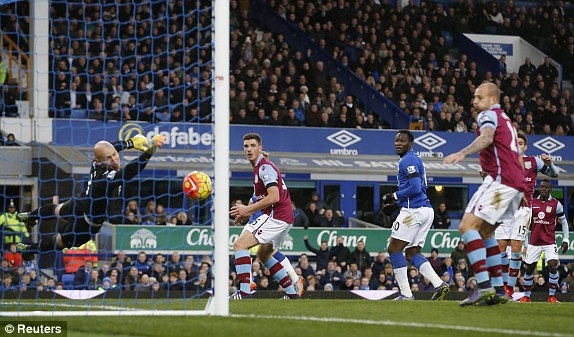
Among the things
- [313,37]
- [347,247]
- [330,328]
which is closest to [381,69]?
[313,37]

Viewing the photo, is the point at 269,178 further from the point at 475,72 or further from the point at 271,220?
the point at 475,72

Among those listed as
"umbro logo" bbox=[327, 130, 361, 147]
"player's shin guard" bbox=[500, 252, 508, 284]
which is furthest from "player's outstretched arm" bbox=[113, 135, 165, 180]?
"umbro logo" bbox=[327, 130, 361, 147]

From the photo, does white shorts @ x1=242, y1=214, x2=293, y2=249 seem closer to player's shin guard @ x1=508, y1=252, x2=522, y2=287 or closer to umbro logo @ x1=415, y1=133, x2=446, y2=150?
player's shin guard @ x1=508, y1=252, x2=522, y2=287

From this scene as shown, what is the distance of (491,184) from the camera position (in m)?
10.6

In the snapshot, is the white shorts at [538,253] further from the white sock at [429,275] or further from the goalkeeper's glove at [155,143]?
the goalkeeper's glove at [155,143]

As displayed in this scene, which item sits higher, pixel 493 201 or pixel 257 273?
pixel 493 201

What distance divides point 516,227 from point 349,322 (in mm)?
7070

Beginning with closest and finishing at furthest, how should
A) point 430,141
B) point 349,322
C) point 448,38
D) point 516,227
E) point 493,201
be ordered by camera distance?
point 349,322 < point 493,201 < point 516,227 < point 430,141 < point 448,38

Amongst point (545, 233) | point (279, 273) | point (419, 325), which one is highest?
point (419, 325)

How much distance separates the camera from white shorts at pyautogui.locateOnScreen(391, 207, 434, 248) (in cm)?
1382

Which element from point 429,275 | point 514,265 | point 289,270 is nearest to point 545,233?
point 514,265

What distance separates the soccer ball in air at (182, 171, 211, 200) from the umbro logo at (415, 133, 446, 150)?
49.9 ft

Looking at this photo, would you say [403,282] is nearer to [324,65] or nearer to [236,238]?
[236,238]

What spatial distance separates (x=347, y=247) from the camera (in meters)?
23.8
